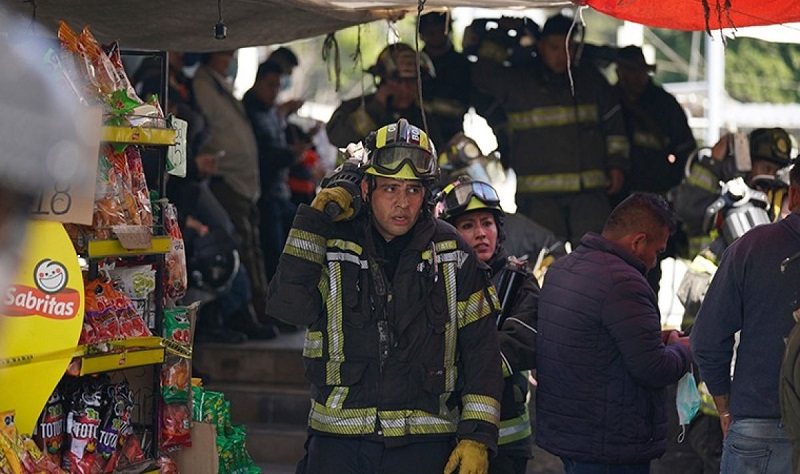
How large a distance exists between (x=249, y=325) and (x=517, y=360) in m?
4.51

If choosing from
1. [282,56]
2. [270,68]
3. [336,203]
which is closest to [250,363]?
[270,68]

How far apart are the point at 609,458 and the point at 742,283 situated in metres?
0.92

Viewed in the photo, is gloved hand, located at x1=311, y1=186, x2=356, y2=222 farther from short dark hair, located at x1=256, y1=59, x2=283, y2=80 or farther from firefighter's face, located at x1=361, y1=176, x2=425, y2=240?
short dark hair, located at x1=256, y1=59, x2=283, y2=80

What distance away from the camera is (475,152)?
8.37 m

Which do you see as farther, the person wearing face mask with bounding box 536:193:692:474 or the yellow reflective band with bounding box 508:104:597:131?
the yellow reflective band with bounding box 508:104:597:131

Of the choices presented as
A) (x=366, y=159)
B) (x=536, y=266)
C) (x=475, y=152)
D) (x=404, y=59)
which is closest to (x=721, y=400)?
(x=366, y=159)

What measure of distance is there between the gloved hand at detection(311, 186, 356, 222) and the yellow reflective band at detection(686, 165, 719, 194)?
4128 mm

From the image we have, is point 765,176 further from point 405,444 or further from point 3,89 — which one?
point 3,89

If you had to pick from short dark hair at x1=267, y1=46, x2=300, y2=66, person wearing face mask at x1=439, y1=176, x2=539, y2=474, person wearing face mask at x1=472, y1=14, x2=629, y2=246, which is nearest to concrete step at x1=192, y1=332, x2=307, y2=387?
person wearing face mask at x1=472, y1=14, x2=629, y2=246

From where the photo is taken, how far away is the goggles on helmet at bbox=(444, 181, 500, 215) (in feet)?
20.1

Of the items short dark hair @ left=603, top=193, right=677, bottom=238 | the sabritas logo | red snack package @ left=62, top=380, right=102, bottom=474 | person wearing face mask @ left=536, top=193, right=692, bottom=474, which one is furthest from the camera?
short dark hair @ left=603, top=193, right=677, bottom=238

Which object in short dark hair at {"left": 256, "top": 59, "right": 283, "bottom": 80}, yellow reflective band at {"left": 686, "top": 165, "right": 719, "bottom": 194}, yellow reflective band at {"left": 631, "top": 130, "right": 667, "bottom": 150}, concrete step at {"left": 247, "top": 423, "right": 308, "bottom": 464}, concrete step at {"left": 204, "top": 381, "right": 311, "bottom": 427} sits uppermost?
short dark hair at {"left": 256, "top": 59, "right": 283, "bottom": 80}

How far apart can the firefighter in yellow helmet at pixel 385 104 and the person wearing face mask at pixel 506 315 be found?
2.87 metres

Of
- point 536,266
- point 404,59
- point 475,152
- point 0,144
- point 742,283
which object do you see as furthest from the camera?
point 404,59
